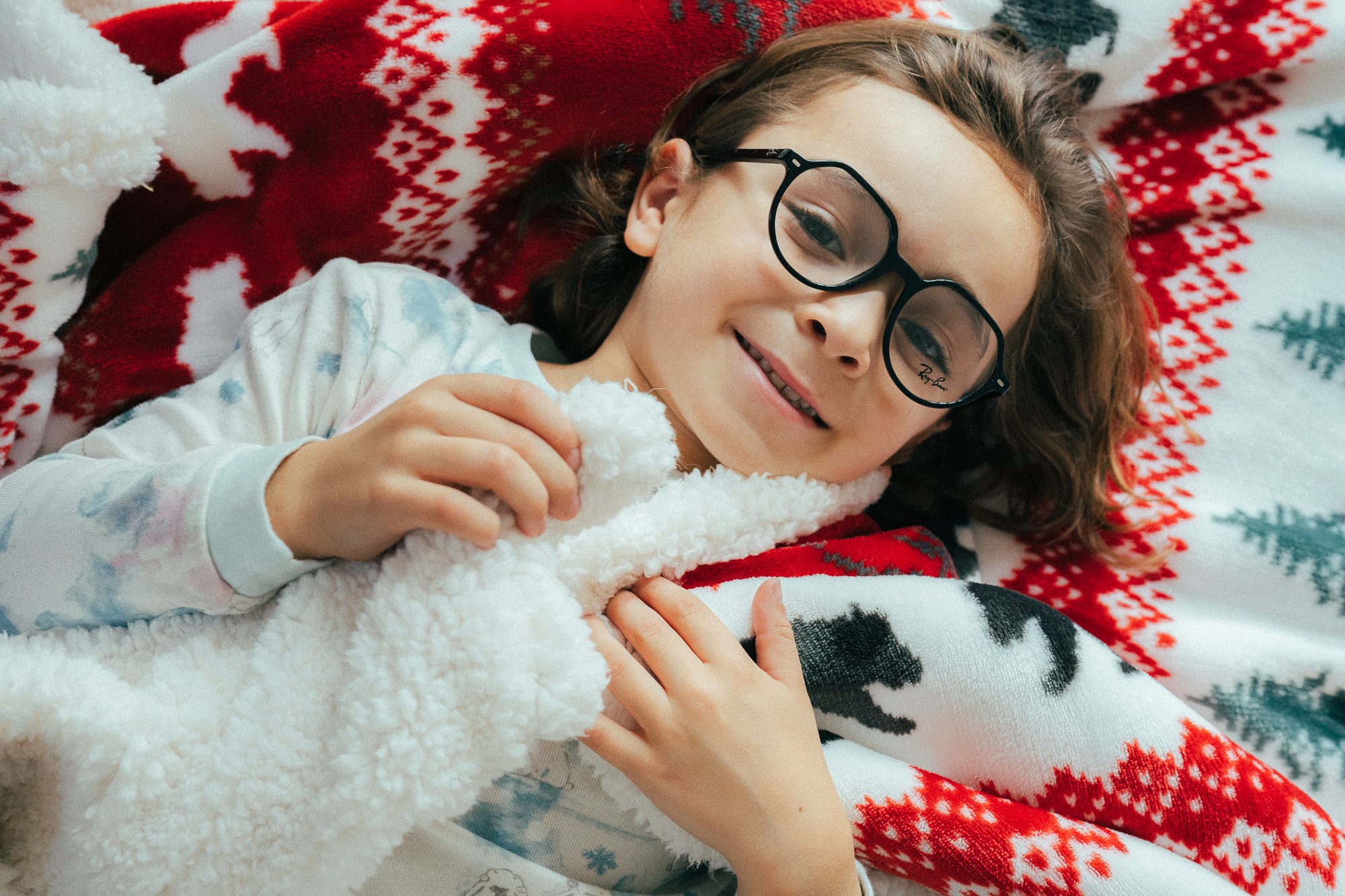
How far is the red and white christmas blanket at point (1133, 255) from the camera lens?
32.3 inches

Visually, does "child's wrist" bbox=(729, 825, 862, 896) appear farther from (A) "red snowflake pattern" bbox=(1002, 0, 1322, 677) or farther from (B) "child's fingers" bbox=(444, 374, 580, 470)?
(A) "red snowflake pattern" bbox=(1002, 0, 1322, 677)

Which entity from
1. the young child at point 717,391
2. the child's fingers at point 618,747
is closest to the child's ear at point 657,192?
the young child at point 717,391

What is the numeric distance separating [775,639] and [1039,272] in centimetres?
50

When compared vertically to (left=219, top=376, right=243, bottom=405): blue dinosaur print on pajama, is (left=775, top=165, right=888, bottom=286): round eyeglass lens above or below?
above

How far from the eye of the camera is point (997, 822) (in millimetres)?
799

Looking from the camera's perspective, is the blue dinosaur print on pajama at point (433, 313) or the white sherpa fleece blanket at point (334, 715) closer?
the white sherpa fleece blanket at point (334, 715)

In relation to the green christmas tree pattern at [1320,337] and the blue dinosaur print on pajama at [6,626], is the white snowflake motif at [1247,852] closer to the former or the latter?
the green christmas tree pattern at [1320,337]

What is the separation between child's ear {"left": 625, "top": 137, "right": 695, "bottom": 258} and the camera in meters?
0.98

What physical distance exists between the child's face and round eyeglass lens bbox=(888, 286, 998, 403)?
0.02m

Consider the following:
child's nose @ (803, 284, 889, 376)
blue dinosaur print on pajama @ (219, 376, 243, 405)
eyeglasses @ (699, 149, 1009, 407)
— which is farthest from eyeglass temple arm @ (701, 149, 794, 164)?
blue dinosaur print on pajama @ (219, 376, 243, 405)

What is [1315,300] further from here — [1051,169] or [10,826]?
[10,826]

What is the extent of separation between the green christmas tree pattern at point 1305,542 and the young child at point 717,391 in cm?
17

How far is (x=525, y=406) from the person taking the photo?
0.67 meters

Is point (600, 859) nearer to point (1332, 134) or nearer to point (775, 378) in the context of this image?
point (775, 378)
